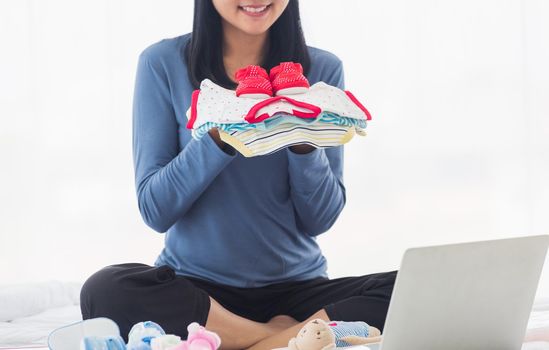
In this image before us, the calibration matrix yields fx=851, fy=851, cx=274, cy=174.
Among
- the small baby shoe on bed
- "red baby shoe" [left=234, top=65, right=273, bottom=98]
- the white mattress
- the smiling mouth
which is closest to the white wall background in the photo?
the white mattress

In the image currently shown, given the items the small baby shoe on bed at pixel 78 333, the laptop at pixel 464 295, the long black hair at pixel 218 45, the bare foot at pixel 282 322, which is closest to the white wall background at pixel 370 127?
the long black hair at pixel 218 45

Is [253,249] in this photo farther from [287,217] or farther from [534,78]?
[534,78]

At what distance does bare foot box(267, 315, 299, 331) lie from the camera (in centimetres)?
159

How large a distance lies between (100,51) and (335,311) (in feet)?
5.11

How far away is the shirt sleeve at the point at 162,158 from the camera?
151 centimetres

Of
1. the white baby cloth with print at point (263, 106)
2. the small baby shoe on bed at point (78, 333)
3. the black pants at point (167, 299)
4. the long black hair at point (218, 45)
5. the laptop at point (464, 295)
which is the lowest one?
the black pants at point (167, 299)

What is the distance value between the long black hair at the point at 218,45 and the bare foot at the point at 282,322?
47 centimetres

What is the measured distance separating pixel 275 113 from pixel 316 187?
12.7 inches

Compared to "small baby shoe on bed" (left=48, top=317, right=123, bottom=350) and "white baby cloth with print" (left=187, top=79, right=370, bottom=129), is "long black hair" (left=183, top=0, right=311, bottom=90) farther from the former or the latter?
"small baby shoe on bed" (left=48, top=317, right=123, bottom=350)

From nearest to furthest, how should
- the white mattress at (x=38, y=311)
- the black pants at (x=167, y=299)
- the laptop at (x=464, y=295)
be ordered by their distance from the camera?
the laptop at (x=464, y=295) → the black pants at (x=167, y=299) → the white mattress at (x=38, y=311)

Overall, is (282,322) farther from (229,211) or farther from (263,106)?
(263,106)

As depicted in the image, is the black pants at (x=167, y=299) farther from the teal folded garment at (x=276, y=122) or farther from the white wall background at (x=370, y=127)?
the white wall background at (x=370, y=127)

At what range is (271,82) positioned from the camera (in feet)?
4.77

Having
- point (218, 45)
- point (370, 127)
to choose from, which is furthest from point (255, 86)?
point (370, 127)
